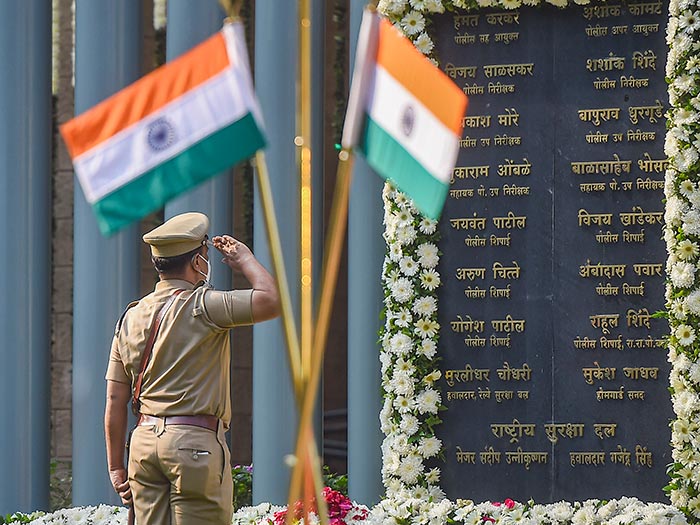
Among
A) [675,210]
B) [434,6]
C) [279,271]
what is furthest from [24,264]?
[279,271]

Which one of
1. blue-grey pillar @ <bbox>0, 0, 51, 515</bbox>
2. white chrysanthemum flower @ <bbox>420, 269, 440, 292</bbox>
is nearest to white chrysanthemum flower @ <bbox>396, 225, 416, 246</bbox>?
white chrysanthemum flower @ <bbox>420, 269, 440, 292</bbox>

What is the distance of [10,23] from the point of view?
11.5 m

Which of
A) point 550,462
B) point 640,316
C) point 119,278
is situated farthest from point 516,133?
point 119,278

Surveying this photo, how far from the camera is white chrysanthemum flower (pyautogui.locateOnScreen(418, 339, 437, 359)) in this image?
32.9 feet

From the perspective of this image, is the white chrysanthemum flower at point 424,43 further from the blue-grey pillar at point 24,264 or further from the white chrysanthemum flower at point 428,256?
the blue-grey pillar at point 24,264

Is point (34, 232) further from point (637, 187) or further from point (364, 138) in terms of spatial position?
point (364, 138)

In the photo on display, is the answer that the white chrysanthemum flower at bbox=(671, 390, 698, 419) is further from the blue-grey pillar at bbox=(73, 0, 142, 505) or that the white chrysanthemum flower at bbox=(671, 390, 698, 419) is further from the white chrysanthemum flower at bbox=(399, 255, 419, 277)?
the blue-grey pillar at bbox=(73, 0, 142, 505)

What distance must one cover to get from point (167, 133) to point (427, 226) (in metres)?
4.12

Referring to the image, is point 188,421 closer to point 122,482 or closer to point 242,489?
point 122,482

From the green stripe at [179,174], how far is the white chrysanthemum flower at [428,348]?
4118 millimetres

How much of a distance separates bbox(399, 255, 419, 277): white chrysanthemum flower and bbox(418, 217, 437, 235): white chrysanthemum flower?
226mm

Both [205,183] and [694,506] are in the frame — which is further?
[205,183]

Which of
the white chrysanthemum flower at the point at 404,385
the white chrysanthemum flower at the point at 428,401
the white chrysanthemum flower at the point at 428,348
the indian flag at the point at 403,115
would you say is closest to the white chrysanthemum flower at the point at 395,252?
the white chrysanthemum flower at the point at 428,348

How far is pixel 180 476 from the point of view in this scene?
7.28m
